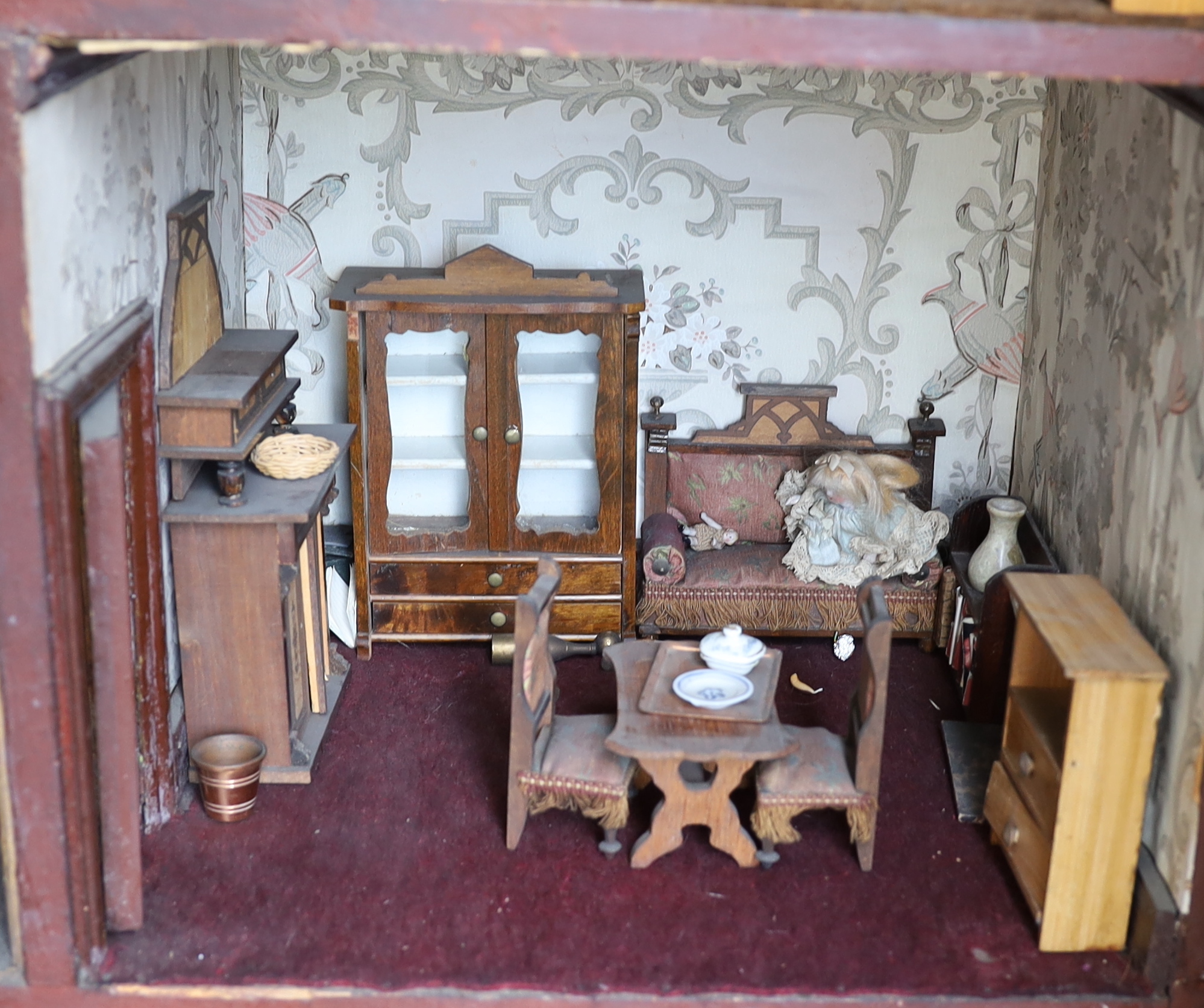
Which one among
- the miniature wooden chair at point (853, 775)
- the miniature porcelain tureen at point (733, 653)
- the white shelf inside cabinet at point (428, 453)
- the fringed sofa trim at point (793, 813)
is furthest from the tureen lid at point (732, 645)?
the white shelf inside cabinet at point (428, 453)

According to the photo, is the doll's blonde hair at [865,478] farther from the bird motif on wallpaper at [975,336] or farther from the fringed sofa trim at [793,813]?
the fringed sofa trim at [793,813]

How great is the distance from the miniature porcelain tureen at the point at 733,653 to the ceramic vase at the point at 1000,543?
1391 millimetres

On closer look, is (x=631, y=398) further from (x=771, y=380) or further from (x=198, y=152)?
(x=198, y=152)

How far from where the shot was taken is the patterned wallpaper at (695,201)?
19.7ft

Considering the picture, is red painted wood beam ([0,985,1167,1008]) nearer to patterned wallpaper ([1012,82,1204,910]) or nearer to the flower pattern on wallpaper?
patterned wallpaper ([1012,82,1204,910])

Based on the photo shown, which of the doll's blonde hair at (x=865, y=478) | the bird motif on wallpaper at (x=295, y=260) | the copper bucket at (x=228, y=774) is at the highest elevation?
the bird motif on wallpaper at (x=295, y=260)

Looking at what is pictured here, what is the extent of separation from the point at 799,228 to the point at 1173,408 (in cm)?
225

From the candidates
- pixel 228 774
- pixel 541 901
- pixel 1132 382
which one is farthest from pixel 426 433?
pixel 1132 382

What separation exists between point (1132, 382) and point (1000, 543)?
118cm

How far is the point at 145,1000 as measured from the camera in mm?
4055

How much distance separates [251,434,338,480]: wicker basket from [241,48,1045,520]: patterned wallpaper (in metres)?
1.26

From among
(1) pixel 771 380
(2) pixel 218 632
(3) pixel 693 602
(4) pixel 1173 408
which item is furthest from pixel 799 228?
(2) pixel 218 632

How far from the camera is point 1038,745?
14.4 feet

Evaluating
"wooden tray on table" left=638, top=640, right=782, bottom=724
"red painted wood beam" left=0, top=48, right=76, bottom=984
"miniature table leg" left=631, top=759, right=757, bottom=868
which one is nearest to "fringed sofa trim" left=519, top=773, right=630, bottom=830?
"miniature table leg" left=631, top=759, right=757, bottom=868
